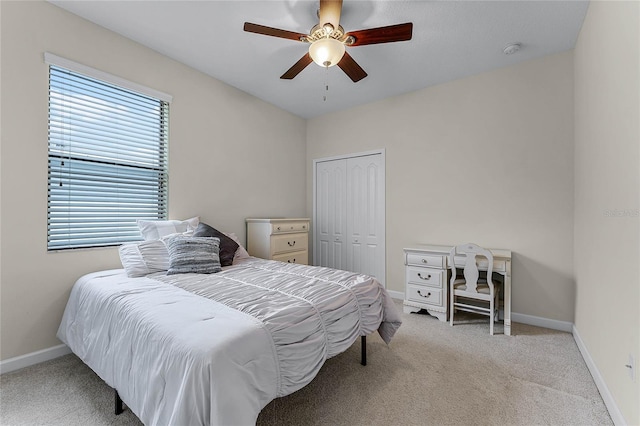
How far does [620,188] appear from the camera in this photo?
1510mm

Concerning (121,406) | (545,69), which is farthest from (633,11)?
(121,406)

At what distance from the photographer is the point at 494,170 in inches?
123

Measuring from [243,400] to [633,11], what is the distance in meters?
2.54

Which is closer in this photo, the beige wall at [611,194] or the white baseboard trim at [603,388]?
the beige wall at [611,194]

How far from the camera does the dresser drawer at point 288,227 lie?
3484mm

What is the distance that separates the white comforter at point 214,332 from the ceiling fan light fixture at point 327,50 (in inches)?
64.0

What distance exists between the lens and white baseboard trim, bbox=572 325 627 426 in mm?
1458

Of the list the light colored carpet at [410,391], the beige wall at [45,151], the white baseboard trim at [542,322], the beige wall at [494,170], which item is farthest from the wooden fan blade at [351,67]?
the white baseboard trim at [542,322]

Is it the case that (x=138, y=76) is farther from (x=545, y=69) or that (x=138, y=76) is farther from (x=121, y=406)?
(x=545, y=69)

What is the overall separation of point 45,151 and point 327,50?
2.29 meters

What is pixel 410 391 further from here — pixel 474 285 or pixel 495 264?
pixel 495 264

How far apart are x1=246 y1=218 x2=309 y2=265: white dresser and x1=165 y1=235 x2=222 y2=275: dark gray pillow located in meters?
1.03

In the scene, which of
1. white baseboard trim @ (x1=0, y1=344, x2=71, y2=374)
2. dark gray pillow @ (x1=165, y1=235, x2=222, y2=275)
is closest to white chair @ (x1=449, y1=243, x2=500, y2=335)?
dark gray pillow @ (x1=165, y1=235, x2=222, y2=275)

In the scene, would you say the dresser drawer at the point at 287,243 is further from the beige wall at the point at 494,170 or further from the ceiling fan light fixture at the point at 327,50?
the ceiling fan light fixture at the point at 327,50
